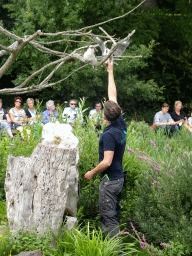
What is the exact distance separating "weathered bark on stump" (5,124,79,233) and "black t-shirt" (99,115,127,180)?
37 centimetres

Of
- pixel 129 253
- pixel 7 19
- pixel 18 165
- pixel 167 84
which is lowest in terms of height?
pixel 129 253

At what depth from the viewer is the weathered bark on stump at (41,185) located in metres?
3.48

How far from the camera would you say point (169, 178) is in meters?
3.79

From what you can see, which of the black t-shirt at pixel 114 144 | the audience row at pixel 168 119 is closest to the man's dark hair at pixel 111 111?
the black t-shirt at pixel 114 144

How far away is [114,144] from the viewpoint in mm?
3498

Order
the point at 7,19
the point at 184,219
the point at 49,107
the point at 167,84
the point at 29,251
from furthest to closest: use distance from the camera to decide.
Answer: the point at 167,84, the point at 7,19, the point at 49,107, the point at 184,219, the point at 29,251

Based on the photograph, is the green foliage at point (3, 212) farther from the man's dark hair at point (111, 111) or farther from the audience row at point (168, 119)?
the audience row at point (168, 119)

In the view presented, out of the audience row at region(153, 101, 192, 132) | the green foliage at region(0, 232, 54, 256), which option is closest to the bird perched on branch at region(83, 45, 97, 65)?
the green foliage at region(0, 232, 54, 256)

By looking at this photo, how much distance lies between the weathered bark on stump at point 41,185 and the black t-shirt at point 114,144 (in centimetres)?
37

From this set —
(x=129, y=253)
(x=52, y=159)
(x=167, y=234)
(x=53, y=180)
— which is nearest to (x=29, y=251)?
(x=53, y=180)

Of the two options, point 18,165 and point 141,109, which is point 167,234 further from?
point 141,109

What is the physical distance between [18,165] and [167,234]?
1931 millimetres

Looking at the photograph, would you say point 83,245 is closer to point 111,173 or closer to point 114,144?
point 111,173

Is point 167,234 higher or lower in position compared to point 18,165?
lower
